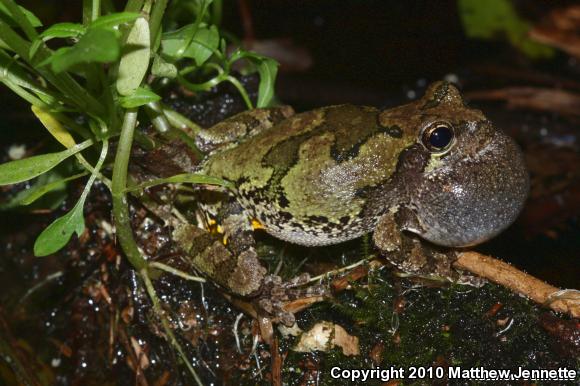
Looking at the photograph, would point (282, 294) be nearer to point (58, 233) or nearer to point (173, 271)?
point (173, 271)

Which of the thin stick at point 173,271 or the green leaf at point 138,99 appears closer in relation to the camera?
the green leaf at point 138,99

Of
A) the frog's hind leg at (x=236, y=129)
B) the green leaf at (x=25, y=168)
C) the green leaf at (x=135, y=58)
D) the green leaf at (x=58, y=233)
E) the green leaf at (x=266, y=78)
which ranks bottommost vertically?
the green leaf at (x=58, y=233)

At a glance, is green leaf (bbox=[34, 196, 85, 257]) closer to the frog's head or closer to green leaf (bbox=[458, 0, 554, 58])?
the frog's head

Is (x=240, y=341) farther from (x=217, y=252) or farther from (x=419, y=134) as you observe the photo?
(x=419, y=134)

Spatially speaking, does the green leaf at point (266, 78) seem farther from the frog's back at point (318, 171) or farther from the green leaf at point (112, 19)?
the green leaf at point (112, 19)

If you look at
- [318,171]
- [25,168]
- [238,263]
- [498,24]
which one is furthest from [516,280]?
[498,24]

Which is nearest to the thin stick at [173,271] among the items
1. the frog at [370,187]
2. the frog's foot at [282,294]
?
the frog at [370,187]
